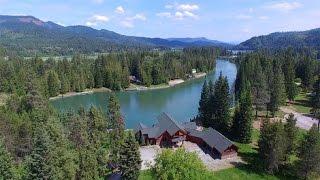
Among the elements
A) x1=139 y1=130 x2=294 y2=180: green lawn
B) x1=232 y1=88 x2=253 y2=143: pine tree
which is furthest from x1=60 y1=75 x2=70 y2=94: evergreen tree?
x1=139 y1=130 x2=294 y2=180: green lawn

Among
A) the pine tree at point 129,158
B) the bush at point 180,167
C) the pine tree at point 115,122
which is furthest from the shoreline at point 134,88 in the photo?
the bush at point 180,167

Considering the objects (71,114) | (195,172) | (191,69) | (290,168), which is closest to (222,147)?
(290,168)

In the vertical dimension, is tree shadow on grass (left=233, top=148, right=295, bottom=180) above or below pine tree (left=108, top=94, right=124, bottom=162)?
below

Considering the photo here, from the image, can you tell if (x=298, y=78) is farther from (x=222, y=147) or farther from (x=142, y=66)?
(x=222, y=147)

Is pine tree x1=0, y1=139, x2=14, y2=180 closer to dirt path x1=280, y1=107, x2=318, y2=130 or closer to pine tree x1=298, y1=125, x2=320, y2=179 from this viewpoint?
pine tree x1=298, y1=125, x2=320, y2=179

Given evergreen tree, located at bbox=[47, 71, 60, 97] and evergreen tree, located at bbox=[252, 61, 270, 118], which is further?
evergreen tree, located at bbox=[47, 71, 60, 97]

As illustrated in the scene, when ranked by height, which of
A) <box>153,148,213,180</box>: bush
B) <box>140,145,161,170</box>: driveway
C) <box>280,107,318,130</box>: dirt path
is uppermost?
<box>153,148,213,180</box>: bush
